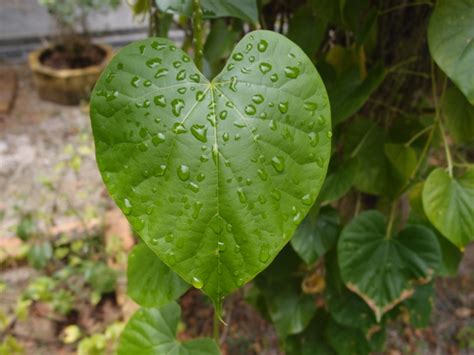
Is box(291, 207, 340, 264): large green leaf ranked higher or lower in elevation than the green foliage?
higher

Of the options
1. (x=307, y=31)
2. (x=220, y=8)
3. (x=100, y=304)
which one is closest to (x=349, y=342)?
(x=307, y=31)

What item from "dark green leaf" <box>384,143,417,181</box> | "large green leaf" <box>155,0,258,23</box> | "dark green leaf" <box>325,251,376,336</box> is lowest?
"dark green leaf" <box>325,251,376,336</box>

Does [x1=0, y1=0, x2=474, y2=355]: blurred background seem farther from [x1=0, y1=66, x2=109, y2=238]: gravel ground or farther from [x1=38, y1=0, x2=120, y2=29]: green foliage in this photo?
[x1=38, y1=0, x2=120, y2=29]: green foliage

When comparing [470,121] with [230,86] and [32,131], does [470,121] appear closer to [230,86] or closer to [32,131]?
[230,86]

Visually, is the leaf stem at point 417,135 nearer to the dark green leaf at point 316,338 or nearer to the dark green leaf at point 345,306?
the dark green leaf at point 345,306

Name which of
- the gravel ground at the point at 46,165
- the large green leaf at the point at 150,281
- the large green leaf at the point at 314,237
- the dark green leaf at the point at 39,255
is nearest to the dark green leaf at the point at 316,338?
the large green leaf at the point at 314,237

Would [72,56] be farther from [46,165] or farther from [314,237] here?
[314,237]

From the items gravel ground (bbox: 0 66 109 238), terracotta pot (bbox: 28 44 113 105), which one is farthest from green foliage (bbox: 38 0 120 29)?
gravel ground (bbox: 0 66 109 238)

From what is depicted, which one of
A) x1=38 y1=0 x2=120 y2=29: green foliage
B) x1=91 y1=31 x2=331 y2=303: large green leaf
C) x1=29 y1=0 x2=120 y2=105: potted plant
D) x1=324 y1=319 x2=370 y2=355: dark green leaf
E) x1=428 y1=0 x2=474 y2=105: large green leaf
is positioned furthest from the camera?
x1=29 y1=0 x2=120 y2=105: potted plant
